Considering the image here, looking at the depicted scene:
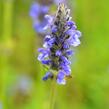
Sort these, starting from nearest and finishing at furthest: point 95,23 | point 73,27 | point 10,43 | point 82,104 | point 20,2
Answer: point 73,27 < point 82,104 < point 10,43 < point 95,23 < point 20,2

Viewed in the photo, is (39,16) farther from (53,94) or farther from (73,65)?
(53,94)

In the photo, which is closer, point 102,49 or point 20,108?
point 20,108

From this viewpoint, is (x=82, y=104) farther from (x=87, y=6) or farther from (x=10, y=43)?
(x=87, y=6)

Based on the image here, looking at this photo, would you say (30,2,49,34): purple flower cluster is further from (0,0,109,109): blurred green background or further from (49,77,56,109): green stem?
(49,77,56,109): green stem

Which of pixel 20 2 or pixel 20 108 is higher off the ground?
pixel 20 2

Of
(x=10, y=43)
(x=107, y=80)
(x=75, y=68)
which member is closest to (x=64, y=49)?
(x=107, y=80)

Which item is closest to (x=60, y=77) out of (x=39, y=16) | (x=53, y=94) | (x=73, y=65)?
(x=53, y=94)

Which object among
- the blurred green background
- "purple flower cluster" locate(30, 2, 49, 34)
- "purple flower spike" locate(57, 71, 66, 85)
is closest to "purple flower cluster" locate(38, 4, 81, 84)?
"purple flower spike" locate(57, 71, 66, 85)
